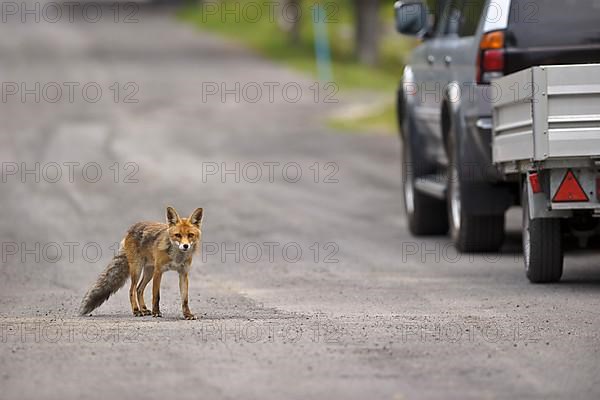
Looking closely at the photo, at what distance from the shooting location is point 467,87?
46.0 ft

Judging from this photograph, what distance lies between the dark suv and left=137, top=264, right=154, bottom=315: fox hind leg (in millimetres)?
3863

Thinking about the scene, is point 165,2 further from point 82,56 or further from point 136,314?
point 136,314

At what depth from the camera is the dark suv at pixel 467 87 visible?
520 inches

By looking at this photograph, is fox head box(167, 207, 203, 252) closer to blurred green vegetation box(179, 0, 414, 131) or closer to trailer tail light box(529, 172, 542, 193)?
trailer tail light box(529, 172, 542, 193)

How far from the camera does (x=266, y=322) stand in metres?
9.98

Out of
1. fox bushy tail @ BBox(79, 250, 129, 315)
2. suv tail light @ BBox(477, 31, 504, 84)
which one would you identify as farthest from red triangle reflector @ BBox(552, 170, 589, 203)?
fox bushy tail @ BBox(79, 250, 129, 315)

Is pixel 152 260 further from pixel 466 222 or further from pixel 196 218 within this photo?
pixel 466 222

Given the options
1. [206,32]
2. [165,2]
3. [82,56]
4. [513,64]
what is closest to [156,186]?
[513,64]

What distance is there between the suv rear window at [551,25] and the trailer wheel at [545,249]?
5.94 feet

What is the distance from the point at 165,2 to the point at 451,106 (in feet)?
165

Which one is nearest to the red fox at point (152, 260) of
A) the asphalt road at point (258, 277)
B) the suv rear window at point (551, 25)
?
the asphalt road at point (258, 277)

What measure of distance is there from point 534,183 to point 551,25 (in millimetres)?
2032

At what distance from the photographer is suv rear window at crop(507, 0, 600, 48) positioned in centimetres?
1318

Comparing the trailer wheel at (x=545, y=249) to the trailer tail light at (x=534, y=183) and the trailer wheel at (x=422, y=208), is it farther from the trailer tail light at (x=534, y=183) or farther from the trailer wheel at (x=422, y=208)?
the trailer wheel at (x=422, y=208)
